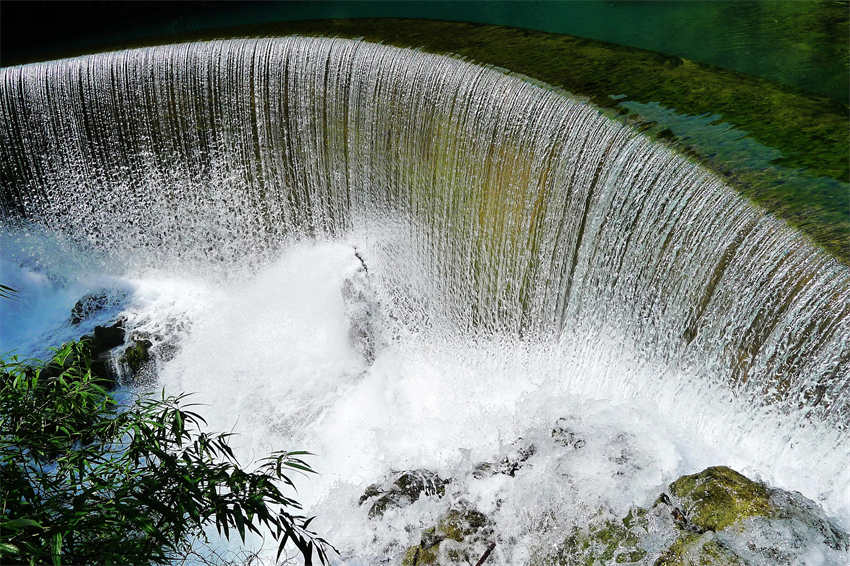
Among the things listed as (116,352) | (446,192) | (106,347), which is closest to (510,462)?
(446,192)

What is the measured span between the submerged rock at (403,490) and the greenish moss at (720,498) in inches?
63.9

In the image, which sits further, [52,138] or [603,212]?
[52,138]

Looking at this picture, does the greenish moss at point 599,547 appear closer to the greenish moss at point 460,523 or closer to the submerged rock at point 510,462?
the greenish moss at point 460,523

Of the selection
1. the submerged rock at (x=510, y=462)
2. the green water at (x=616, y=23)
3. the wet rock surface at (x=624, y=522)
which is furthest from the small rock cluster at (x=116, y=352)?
the submerged rock at (x=510, y=462)

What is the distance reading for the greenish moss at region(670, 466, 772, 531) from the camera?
10.5 feet

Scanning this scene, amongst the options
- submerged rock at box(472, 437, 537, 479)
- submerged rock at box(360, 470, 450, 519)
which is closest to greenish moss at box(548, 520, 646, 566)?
submerged rock at box(472, 437, 537, 479)

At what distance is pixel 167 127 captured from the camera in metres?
7.32

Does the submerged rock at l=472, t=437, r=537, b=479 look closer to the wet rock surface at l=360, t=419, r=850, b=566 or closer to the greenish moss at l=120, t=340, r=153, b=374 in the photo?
the wet rock surface at l=360, t=419, r=850, b=566

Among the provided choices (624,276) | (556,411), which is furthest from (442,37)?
(556,411)

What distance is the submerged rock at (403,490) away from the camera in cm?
443

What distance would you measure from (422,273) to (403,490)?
2.28 m

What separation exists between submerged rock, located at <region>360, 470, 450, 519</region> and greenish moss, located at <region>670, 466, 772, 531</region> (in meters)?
1.62

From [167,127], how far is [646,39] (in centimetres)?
548

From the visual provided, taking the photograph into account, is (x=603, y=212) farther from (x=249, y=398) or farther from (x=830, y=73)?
(x=249, y=398)
